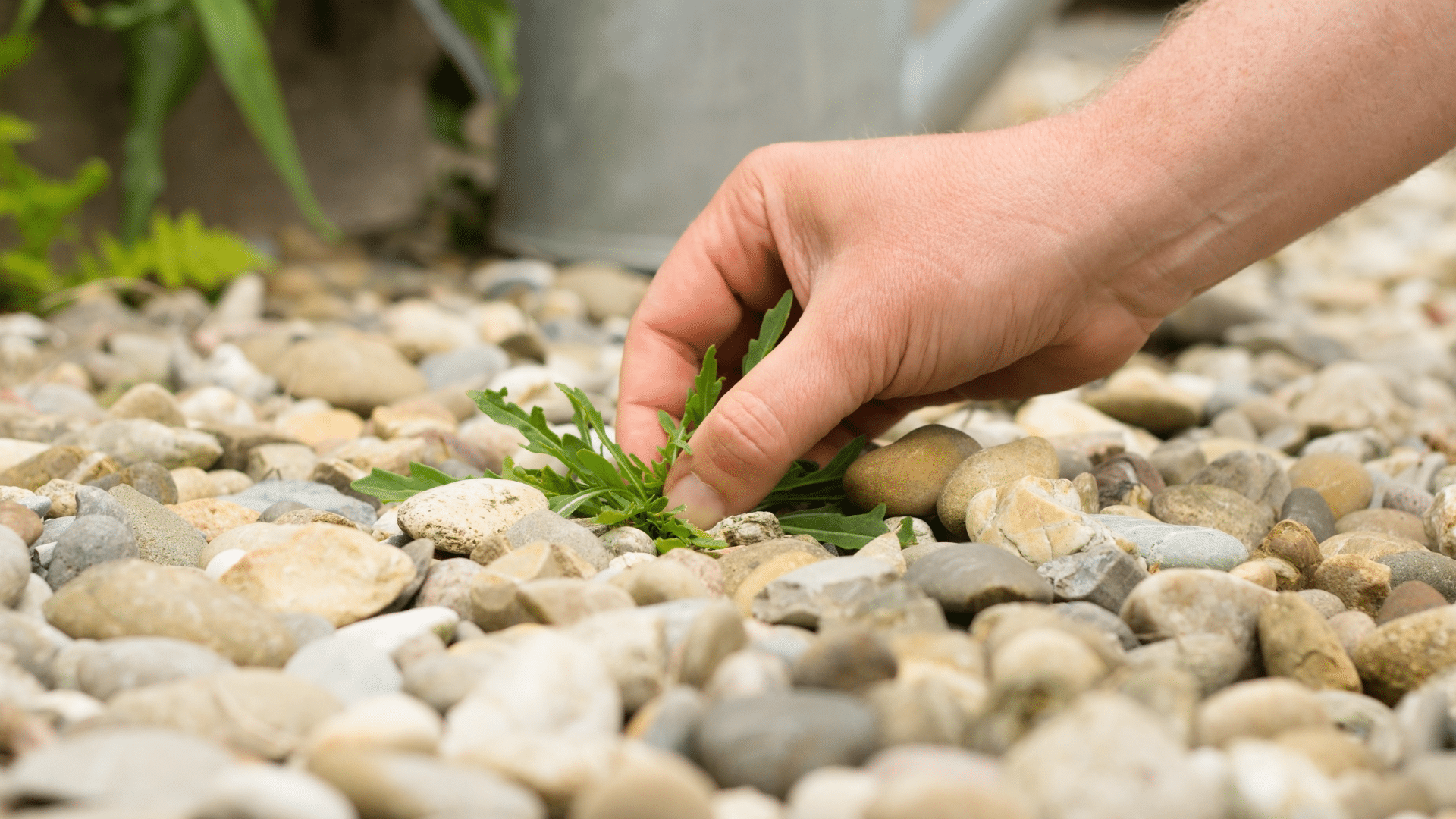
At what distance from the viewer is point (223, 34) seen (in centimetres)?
235

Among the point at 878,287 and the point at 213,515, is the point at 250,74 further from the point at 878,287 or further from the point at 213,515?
the point at 878,287

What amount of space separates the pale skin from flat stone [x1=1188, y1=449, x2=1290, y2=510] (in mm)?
234

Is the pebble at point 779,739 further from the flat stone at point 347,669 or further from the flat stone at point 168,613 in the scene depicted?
the flat stone at point 168,613

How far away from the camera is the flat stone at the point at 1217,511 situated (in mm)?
1234

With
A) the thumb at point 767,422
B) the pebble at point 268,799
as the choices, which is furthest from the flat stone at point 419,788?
the thumb at point 767,422

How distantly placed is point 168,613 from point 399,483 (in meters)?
0.38

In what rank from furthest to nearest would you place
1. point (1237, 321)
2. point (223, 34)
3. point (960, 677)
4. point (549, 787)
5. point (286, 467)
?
point (1237, 321)
point (223, 34)
point (286, 467)
point (960, 677)
point (549, 787)

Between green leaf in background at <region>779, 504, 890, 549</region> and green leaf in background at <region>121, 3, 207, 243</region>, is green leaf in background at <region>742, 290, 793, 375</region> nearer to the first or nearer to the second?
green leaf in background at <region>779, 504, 890, 549</region>

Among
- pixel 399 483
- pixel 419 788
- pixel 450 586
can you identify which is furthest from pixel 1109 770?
pixel 399 483

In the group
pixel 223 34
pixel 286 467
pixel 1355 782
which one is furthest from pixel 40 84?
pixel 1355 782

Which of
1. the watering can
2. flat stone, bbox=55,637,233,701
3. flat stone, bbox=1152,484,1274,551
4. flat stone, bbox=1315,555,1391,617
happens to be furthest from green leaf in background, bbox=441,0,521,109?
flat stone, bbox=1315,555,1391,617

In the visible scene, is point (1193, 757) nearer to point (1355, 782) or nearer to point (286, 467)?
point (1355, 782)

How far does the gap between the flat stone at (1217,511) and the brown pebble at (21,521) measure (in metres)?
1.21

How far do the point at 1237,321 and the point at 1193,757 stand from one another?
208 cm
